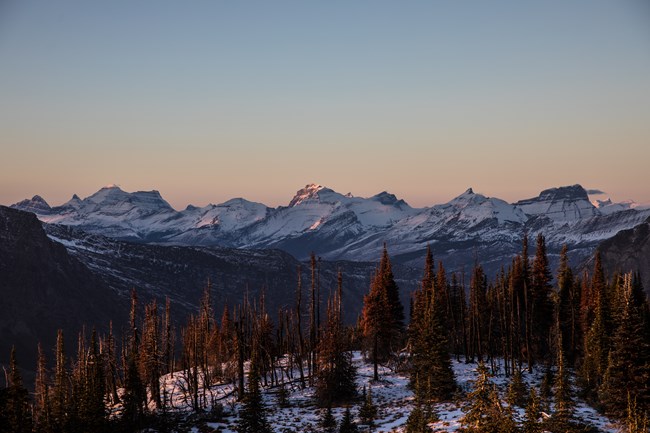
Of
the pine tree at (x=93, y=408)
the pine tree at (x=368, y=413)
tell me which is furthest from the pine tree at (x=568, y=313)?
the pine tree at (x=93, y=408)

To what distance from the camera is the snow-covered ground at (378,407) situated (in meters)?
64.1

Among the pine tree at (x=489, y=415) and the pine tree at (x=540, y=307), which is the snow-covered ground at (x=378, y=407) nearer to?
the pine tree at (x=540, y=307)

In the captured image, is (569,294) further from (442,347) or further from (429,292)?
(442,347)

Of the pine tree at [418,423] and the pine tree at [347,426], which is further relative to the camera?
the pine tree at [347,426]

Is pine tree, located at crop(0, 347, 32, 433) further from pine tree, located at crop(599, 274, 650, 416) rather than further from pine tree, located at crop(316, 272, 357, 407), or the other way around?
pine tree, located at crop(599, 274, 650, 416)

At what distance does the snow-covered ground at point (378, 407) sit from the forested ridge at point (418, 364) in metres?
0.70

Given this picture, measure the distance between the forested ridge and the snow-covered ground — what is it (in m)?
0.70

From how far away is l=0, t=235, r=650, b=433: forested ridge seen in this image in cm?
6025

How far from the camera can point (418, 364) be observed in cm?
7681

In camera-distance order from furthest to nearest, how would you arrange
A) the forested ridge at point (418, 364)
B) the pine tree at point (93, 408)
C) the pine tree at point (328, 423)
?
the pine tree at point (328, 423) < the pine tree at point (93, 408) < the forested ridge at point (418, 364)

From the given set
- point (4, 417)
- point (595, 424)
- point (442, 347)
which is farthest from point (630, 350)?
point (4, 417)

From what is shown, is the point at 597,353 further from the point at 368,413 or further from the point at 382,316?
the point at 368,413

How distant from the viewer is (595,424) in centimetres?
6212

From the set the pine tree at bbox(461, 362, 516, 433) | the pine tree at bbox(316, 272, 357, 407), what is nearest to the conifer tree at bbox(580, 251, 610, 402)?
the pine tree at bbox(316, 272, 357, 407)
